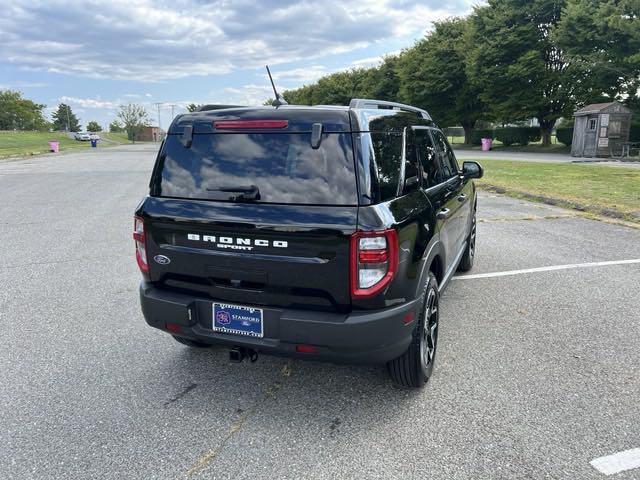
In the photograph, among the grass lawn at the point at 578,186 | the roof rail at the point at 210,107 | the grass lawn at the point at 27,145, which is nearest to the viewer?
the roof rail at the point at 210,107

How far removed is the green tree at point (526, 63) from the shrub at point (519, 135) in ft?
6.49

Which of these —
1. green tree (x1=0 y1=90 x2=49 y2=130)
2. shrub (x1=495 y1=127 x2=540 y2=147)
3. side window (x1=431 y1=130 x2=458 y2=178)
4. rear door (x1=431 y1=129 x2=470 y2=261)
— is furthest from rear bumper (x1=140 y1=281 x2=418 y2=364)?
green tree (x1=0 y1=90 x2=49 y2=130)

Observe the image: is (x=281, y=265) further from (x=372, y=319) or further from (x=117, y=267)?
(x=117, y=267)

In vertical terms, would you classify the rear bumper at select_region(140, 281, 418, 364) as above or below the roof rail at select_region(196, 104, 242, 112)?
below

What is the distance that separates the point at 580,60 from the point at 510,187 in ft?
63.8

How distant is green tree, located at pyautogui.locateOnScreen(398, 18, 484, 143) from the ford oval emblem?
37.4 meters

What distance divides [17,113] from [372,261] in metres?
111

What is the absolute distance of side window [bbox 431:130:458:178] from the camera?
173 inches

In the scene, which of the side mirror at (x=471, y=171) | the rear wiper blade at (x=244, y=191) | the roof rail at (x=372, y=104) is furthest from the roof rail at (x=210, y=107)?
the side mirror at (x=471, y=171)

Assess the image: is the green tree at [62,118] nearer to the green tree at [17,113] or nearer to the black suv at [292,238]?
the green tree at [17,113]

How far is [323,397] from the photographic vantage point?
122 inches

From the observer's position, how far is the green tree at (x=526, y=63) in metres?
31.6

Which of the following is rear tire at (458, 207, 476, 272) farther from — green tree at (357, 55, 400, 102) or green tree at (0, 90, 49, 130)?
green tree at (0, 90, 49, 130)

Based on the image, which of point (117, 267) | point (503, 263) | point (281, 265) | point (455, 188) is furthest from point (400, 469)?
point (117, 267)
